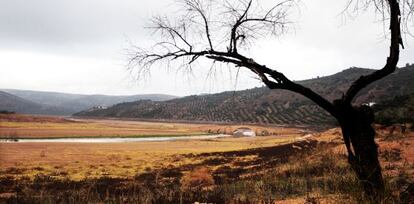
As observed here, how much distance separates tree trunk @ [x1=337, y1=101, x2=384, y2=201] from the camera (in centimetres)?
884

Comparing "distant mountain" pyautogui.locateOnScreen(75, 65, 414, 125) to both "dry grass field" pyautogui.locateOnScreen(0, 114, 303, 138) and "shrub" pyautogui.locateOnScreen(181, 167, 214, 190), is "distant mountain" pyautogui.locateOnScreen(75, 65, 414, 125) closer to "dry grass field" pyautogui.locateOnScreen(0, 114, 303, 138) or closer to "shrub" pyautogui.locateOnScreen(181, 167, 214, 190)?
"dry grass field" pyautogui.locateOnScreen(0, 114, 303, 138)

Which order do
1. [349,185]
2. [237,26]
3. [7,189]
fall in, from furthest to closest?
[7,189]
[237,26]
[349,185]

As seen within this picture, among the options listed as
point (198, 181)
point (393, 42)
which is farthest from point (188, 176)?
point (393, 42)

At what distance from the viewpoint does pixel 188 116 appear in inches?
7180

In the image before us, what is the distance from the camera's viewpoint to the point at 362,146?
914 cm

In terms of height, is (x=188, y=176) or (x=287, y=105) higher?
(x=287, y=105)

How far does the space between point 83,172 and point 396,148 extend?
1883 centimetres

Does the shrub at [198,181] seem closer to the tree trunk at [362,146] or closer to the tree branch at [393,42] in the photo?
the tree trunk at [362,146]

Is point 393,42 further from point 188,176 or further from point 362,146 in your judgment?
point 188,176

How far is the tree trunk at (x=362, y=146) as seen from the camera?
8.84 meters

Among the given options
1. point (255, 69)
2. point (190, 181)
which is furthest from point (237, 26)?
point (190, 181)

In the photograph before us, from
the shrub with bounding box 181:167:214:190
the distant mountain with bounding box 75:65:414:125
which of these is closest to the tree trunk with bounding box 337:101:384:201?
the shrub with bounding box 181:167:214:190

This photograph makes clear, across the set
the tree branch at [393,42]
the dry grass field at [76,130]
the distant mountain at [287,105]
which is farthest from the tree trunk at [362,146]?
the distant mountain at [287,105]

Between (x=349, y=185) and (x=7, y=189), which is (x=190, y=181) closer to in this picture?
(x=7, y=189)
